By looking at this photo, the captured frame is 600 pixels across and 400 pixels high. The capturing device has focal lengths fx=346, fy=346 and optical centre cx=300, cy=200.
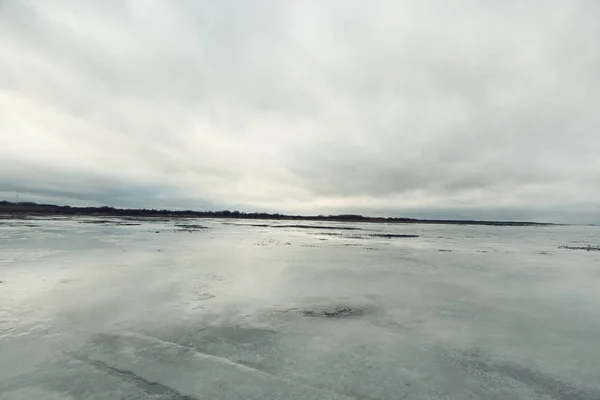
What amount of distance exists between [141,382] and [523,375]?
19.0 feet

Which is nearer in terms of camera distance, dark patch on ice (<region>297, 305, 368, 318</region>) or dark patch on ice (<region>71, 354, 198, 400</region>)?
dark patch on ice (<region>71, 354, 198, 400</region>)

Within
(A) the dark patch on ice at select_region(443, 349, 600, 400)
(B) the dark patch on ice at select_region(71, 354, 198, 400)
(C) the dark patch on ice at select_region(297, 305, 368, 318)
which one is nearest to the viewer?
(B) the dark patch on ice at select_region(71, 354, 198, 400)

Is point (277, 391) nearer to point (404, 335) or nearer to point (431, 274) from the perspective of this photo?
point (404, 335)

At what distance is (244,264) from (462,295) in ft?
30.8

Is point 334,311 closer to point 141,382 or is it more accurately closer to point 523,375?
point 523,375

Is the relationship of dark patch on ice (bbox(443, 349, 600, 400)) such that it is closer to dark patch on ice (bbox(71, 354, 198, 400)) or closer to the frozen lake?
the frozen lake

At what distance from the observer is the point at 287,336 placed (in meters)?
7.05

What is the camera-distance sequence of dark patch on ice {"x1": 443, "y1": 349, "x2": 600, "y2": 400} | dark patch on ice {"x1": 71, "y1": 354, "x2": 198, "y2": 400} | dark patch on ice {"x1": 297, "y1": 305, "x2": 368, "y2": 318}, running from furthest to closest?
dark patch on ice {"x1": 297, "y1": 305, "x2": 368, "y2": 318}, dark patch on ice {"x1": 443, "y1": 349, "x2": 600, "y2": 400}, dark patch on ice {"x1": 71, "y1": 354, "x2": 198, "y2": 400}

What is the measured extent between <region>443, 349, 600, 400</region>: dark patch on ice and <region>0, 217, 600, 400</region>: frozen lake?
0.09 feet

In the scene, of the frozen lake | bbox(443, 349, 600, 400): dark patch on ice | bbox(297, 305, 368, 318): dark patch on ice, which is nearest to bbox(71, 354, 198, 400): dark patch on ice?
the frozen lake

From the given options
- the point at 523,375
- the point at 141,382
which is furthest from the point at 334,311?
the point at 141,382

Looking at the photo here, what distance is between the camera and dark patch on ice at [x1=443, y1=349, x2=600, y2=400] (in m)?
4.92

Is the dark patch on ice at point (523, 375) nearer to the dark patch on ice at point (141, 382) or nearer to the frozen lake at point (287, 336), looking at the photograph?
the frozen lake at point (287, 336)

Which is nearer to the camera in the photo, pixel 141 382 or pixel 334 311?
pixel 141 382
